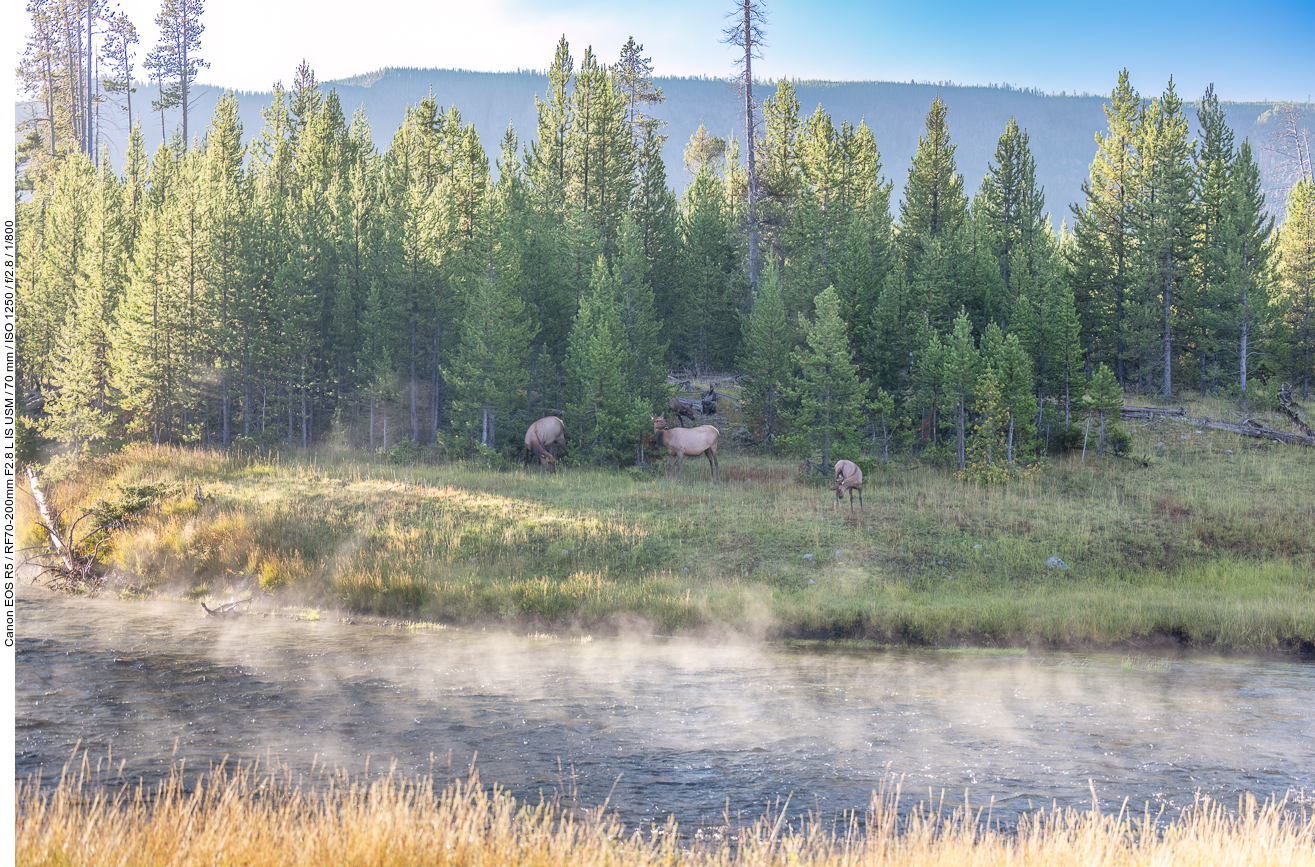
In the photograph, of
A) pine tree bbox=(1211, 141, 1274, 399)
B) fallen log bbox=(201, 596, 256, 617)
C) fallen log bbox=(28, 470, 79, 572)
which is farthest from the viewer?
pine tree bbox=(1211, 141, 1274, 399)

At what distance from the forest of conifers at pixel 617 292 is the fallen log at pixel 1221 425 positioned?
187 inches

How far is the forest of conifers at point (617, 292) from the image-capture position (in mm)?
34531

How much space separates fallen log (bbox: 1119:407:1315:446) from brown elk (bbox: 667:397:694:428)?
17.7m

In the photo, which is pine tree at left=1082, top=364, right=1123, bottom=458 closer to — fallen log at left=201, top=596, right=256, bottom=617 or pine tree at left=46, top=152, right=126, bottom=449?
fallen log at left=201, top=596, right=256, bottom=617

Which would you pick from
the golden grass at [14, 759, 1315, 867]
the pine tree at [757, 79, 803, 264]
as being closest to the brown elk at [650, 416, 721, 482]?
the pine tree at [757, 79, 803, 264]

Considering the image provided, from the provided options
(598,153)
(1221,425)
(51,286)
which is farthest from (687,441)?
(51,286)

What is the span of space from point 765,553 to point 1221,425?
89.5ft

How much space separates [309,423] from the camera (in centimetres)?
4278

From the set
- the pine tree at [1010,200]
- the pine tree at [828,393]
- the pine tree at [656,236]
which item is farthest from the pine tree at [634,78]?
the pine tree at [828,393]

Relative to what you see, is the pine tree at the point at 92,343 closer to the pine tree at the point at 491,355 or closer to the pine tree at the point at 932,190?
the pine tree at the point at 491,355

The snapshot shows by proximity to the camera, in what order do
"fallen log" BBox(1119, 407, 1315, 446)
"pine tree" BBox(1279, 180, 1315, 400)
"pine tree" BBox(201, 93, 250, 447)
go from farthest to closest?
"pine tree" BBox(1279, 180, 1315, 400)
"pine tree" BBox(201, 93, 250, 447)
"fallen log" BBox(1119, 407, 1315, 446)

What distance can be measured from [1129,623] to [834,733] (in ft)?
31.4

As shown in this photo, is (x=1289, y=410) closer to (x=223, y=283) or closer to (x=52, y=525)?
(x=52, y=525)

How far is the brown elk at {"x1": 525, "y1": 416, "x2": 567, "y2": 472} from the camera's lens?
34.2m
